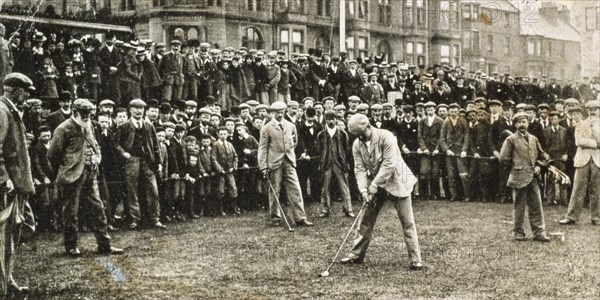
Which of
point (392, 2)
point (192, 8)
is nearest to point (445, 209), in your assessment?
point (192, 8)

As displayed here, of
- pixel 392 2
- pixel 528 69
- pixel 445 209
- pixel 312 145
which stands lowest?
pixel 445 209

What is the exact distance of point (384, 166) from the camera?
29.7ft

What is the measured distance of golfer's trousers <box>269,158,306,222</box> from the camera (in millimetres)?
12867

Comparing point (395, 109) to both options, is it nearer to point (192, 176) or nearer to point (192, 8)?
point (192, 176)

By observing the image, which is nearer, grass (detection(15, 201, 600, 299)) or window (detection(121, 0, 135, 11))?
grass (detection(15, 201, 600, 299))

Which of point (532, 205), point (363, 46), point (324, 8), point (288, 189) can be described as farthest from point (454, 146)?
point (363, 46)

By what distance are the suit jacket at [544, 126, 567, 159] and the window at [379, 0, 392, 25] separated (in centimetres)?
2564

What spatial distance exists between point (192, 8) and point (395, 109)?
1592 cm

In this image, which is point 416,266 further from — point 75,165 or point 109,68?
point 109,68

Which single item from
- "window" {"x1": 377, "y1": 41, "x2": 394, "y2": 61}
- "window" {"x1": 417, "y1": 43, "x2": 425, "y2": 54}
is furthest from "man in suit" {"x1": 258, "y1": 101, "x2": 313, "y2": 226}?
"window" {"x1": 417, "y1": 43, "x2": 425, "y2": 54}

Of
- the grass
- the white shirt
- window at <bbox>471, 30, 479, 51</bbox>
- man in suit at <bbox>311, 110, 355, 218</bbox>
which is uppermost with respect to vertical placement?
window at <bbox>471, 30, 479, 51</bbox>

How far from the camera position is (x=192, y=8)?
30875 mm

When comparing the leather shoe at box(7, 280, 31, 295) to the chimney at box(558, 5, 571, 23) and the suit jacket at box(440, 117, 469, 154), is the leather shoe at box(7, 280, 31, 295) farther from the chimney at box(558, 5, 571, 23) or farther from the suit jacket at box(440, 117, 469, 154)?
the chimney at box(558, 5, 571, 23)

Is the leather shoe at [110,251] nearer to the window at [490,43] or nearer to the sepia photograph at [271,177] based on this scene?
the sepia photograph at [271,177]
